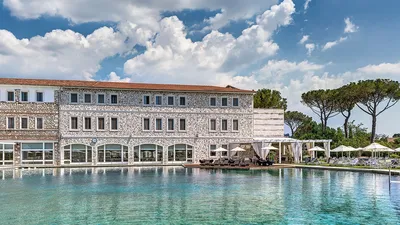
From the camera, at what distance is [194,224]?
1112cm

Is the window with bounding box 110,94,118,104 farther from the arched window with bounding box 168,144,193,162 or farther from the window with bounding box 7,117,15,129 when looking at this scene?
the window with bounding box 7,117,15,129

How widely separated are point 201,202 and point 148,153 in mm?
23295

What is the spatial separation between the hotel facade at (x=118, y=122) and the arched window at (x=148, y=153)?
9cm

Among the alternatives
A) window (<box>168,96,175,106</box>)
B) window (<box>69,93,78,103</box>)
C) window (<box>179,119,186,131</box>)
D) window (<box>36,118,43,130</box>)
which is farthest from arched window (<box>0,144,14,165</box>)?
window (<box>179,119,186,131</box>)

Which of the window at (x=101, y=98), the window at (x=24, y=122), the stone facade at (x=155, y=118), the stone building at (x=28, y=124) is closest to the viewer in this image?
the stone building at (x=28, y=124)

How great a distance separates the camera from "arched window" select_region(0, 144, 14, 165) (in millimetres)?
33688

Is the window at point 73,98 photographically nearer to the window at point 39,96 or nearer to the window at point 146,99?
the window at point 39,96

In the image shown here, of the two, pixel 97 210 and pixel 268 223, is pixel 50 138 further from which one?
pixel 268 223

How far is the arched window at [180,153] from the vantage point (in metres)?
38.0

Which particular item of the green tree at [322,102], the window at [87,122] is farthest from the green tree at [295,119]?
Result: the window at [87,122]

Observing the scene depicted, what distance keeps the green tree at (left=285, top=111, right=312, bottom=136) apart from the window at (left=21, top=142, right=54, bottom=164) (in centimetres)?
4537

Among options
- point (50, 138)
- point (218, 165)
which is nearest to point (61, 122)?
point (50, 138)

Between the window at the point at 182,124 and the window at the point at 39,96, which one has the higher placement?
the window at the point at 39,96

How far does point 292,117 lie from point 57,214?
63.0 metres
